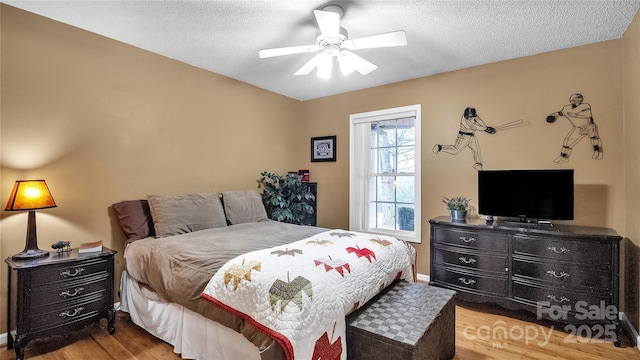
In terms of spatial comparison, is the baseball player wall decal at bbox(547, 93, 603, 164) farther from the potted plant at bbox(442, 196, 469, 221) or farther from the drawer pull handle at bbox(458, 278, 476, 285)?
the drawer pull handle at bbox(458, 278, 476, 285)

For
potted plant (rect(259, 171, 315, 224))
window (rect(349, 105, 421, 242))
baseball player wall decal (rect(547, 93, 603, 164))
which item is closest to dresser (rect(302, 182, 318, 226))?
potted plant (rect(259, 171, 315, 224))

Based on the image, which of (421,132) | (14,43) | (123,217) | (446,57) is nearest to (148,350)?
(123,217)

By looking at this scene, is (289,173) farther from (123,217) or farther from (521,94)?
(521,94)

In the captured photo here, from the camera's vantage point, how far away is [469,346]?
2287 mm

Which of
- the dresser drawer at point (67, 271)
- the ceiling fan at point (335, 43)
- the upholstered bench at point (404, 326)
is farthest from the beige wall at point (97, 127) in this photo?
the upholstered bench at point (404, 326)

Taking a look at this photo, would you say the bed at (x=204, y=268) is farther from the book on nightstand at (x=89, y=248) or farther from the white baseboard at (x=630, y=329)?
the white baseboard at (x=630, y=329)

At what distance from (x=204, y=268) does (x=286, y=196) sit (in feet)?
7.48

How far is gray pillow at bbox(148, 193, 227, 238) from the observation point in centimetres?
273

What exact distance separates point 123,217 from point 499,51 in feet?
12.8

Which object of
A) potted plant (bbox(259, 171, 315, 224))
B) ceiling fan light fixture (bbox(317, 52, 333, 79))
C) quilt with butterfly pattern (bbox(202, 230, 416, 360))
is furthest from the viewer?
potted plant (bbox(259, 171, 315, 224))

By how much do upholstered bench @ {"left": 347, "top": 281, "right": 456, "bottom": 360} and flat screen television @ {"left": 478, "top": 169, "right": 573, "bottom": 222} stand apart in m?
1.29

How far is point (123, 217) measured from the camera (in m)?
2.74

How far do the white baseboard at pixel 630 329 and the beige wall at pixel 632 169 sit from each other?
4 cm

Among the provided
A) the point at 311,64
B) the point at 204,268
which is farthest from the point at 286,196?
the point at 204,268
